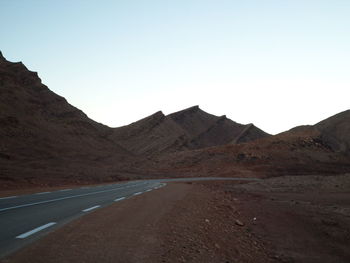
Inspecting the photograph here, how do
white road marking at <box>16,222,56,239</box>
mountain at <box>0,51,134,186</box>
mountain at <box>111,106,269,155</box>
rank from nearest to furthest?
white road marking at <box>16,222,56,239</box>, mountain at <box>0,51,134,186</box>, mountain at <box>111,106,269,155</box>

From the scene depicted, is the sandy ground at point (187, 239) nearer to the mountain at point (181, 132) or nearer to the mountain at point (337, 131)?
the mountain at point (337, 131)

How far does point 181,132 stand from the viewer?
11044 centimetres

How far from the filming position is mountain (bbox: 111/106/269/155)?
343ft

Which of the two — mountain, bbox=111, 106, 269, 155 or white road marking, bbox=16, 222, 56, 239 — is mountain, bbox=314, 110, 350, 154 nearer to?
mountain, bbox=111, 106, 269, 155

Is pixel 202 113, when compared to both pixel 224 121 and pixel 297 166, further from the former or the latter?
pixel 297 166

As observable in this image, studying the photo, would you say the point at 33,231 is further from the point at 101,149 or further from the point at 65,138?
the point at 101,149

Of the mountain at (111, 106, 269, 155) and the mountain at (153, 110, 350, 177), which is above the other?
the mountain at (111, 106, 269, 155)

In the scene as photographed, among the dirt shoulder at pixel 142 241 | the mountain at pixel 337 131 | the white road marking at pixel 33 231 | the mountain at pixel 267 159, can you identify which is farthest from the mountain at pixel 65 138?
the mountain at pixel 337 131

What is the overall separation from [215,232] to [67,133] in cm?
6563

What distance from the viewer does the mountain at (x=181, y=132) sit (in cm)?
10462

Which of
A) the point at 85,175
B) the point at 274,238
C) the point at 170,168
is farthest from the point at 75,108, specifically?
the point at 274,238

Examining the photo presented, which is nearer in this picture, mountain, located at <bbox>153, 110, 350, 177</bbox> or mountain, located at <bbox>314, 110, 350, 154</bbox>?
mountain, located at <bbox>153, 110, 350, 177</bbox>

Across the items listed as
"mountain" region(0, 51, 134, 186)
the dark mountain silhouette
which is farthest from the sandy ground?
the dark mountain silhouette

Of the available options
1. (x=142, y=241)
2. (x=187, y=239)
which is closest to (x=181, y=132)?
(x=187, y=239)
